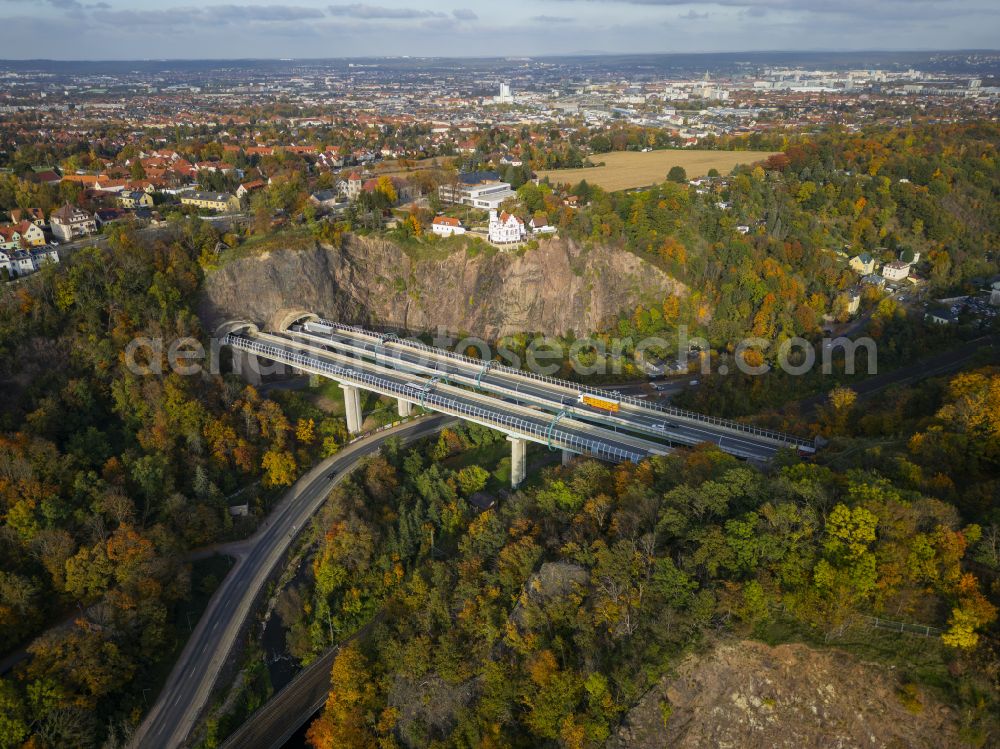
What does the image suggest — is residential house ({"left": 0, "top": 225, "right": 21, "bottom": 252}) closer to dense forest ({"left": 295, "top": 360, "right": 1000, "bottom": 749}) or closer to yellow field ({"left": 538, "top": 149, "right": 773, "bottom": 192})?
dense forest ({"left": 295, "top": 360, "right": 1000, "bottom": 749})

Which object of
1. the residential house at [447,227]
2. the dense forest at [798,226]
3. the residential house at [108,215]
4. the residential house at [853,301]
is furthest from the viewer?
the residential house at [447,227]

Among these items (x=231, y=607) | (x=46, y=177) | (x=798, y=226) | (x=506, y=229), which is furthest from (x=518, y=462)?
(x=46, y=177)

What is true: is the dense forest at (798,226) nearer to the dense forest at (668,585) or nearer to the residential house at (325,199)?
the residential house at (325,199)

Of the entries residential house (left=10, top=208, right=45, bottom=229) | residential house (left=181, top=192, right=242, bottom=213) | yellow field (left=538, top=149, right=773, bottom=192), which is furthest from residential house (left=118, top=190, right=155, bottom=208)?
yellow field (left=538, top=149, right=773, bottom=192)

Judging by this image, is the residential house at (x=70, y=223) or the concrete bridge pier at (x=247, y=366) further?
the residential house at (x=70, y=223)

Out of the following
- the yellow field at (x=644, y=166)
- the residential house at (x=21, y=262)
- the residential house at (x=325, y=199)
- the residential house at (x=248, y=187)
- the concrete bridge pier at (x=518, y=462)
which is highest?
the yellow field at (x=644, y=166)

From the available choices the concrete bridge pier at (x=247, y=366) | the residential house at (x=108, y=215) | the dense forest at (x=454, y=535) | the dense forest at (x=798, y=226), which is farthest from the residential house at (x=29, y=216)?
the dense forest at (x=798, y=226)
